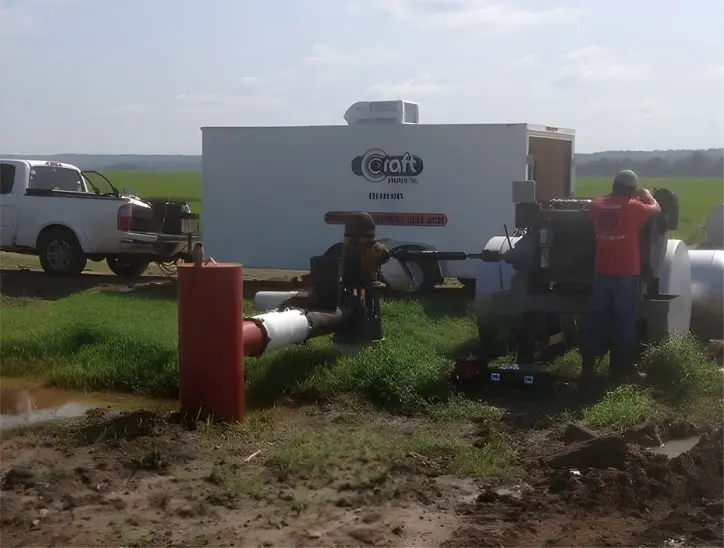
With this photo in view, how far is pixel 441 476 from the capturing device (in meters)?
6.17

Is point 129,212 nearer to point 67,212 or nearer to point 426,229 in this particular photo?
point 67,212

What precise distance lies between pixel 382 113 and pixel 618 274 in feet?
24.8

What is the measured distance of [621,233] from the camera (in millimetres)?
8609

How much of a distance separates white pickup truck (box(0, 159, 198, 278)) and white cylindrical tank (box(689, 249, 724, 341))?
8.01 m

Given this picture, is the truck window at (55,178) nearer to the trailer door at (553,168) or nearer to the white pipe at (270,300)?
the trailer door at (553,168)

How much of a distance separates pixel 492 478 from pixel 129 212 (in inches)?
435

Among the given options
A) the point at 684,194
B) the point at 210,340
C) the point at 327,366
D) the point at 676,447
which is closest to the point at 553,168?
the point at 327,366

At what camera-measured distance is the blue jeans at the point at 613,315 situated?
8.63 meters

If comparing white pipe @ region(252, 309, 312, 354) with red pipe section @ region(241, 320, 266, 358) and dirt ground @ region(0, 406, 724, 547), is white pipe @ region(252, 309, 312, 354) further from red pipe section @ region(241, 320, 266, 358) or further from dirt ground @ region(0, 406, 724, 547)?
dirt ground @ region(0, 406, 724, 547)

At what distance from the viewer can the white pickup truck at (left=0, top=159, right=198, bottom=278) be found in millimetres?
16094

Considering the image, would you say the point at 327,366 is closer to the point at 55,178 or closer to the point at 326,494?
the point at 326,494

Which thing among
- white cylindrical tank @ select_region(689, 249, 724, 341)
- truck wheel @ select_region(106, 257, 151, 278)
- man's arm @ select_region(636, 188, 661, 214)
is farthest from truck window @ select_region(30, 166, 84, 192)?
man's arm @ select_region(636, 188, 661, 214)

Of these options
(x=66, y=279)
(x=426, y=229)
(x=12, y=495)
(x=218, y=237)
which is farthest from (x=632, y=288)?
(x=66, y=279)

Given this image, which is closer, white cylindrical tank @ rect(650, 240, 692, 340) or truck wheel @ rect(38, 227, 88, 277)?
white cylindrical tank @ rect(650, 240, 692, 340)
